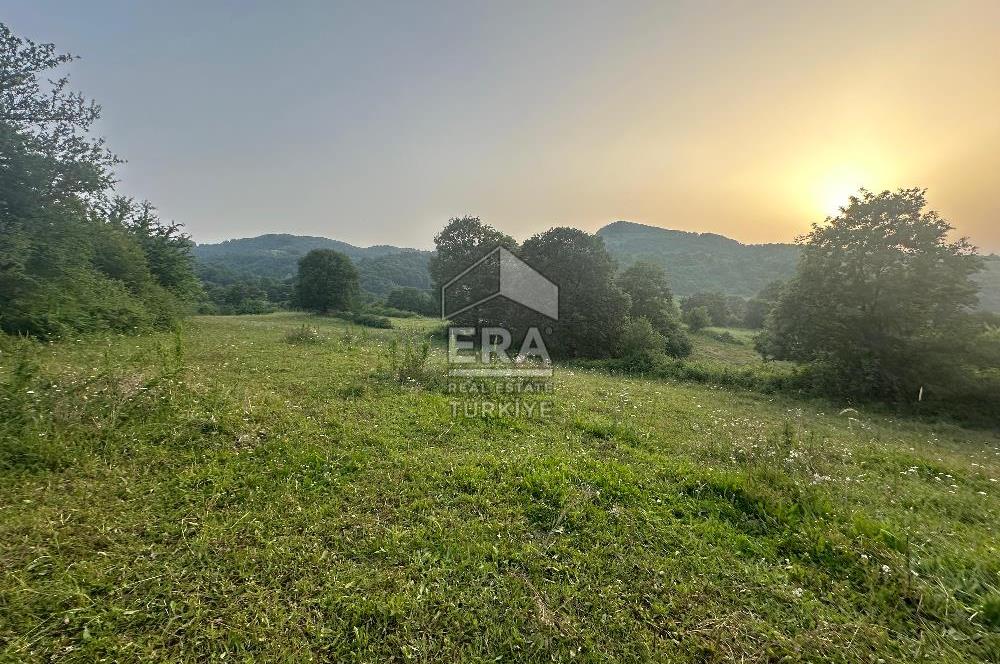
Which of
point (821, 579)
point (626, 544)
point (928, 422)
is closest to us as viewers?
point (821, 579)

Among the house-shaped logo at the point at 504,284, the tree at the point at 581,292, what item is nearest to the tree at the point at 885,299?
the tree at the point at 581,292

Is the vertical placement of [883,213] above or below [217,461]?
above

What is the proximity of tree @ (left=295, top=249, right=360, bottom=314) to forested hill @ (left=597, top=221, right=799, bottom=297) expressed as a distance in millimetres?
46992

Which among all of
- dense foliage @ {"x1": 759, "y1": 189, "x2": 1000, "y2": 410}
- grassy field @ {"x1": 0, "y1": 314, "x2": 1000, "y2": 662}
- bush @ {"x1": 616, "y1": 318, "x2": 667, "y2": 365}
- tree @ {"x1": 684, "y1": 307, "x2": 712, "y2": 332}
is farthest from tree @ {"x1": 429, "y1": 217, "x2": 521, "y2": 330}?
tree @ {"x1": 684, "y1": 307, "x2": 712, "y2": 332}

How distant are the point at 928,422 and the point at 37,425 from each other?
2211 centimetres

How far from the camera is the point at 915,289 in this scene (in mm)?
13891

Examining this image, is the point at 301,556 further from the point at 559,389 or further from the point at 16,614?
the point at 559,389

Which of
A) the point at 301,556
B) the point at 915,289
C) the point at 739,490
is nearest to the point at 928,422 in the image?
the point at 915,289

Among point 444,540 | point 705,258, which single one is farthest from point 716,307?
point 444,540

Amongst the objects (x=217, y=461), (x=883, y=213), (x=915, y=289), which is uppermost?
(x=883, y=213)

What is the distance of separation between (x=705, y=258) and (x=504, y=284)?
76206 mm

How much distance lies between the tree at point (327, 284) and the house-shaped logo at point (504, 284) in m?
24.7

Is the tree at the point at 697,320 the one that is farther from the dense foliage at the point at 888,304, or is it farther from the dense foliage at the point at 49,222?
the dense foliage at the point at 49,222

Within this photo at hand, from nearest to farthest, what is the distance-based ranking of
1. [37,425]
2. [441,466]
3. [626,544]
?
[626,544] → [37,425] → [441,466]
